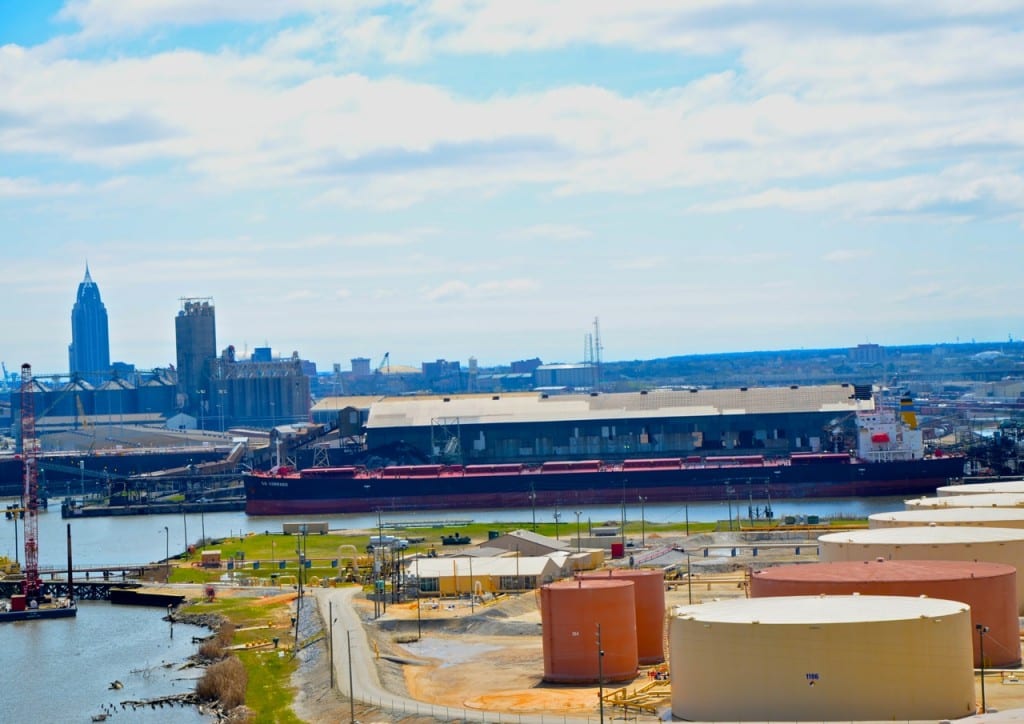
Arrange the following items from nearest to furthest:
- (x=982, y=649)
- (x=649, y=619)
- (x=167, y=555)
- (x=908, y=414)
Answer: (x=982, y=649) → (x=649, y=619) → (x=167, y=555) → (x=908, y=414)

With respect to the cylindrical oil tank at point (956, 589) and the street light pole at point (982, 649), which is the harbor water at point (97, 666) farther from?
the street light pole at point (982, 649)

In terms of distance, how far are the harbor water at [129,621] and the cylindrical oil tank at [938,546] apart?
16.4 metres

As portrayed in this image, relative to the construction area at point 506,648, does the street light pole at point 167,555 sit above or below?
above

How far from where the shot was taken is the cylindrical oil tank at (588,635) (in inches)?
1470

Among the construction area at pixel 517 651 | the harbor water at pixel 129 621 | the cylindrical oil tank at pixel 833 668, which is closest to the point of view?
the cylindrical oil tank at pixel 833 668

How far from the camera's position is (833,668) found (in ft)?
99.4

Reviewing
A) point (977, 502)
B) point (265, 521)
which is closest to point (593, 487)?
point (265, 521)

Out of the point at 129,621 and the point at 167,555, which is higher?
the point at 167,555

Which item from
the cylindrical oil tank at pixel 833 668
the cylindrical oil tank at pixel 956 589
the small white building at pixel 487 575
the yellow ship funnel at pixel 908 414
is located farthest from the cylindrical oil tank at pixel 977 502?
the yellow ship funnel at pixel 908 414

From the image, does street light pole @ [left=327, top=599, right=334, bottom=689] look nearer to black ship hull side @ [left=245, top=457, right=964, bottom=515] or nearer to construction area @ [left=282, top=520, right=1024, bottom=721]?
construction area @ [left=282, top=520, right=1024, bottom=721]

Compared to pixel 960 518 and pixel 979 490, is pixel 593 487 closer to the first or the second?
pixel 979 490

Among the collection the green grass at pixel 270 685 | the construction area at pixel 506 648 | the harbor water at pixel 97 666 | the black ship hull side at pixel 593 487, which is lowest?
the harbor water at pixel 97 666

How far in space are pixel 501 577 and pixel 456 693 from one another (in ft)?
52.7

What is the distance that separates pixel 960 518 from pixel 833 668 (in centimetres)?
2198
